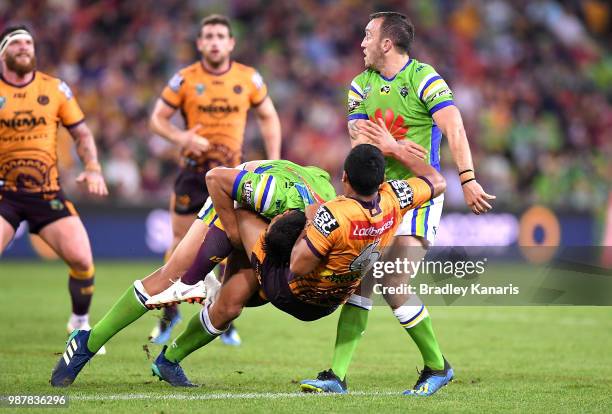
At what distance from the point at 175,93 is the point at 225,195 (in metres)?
3.96

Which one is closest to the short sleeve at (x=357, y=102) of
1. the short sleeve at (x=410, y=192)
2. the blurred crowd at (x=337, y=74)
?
the short sleeve at (x=410, y=192)

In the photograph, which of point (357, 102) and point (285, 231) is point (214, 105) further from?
point (285, 231)

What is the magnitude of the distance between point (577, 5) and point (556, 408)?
20564 millimetres

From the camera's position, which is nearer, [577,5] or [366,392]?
[366,392]

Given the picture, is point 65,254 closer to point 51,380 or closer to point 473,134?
point 51,380

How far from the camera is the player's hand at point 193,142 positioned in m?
10.4

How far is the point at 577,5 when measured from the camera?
84.8 ft

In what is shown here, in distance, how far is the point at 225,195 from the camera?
718cm

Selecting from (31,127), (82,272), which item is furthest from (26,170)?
(82,272)

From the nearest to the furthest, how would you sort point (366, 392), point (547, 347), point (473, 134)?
point (366, 392)
point (547, 347)
point (473, 134)

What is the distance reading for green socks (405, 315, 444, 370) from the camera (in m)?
7.51

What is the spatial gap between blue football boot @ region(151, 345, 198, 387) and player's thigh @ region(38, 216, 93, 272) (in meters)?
2.14

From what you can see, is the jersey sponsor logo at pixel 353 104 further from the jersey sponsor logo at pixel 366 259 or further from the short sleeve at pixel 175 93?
the short sleeve at pixel 175 93

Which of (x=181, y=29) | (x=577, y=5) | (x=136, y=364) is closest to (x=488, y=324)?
(x=136, y=364)
